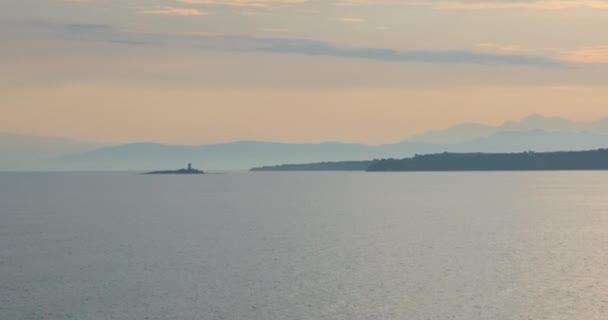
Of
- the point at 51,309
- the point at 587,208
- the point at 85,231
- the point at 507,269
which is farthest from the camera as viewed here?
the point at 587,208

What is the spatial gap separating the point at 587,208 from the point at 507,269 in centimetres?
9866

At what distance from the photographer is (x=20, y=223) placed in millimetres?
122375

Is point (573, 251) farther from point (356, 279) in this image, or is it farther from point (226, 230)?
point (226, 230)

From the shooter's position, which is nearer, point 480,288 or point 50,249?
point 480,288

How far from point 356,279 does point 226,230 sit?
4713 centimetres

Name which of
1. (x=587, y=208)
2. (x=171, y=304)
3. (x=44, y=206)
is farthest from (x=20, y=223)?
(x=587, y=208)

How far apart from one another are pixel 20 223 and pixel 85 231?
17.1 m

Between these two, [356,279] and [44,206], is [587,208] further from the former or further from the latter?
[356,279]

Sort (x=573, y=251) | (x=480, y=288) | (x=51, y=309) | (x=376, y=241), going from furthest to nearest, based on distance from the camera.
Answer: (x=376, y=241) → (x=573, y=251) → (x=480, y=288) → (x=51, y=309)

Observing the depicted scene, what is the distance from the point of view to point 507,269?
73.6 meters

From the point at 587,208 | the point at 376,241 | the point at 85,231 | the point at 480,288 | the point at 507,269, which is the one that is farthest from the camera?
the point at 587,208

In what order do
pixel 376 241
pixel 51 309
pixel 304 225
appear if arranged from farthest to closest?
1. pixel 304 225
2. pixel 376 241
3. pixel 51 309

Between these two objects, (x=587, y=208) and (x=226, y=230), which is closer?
(x=226, y=230)

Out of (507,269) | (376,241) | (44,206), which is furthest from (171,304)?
(44,206)
